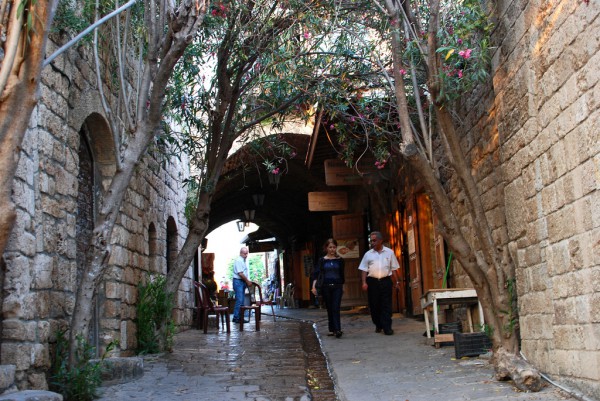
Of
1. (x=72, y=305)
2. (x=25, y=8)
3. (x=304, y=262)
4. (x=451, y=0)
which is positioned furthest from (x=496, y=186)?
(x=304, y=262)

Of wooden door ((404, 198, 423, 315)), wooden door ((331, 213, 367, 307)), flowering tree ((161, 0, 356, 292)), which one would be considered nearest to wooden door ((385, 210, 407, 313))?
wooden door ((404, 198, 423, 315))

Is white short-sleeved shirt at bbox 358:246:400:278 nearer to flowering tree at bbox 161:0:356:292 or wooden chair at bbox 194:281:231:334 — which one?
flowering tree at bbox 161:0:356:292

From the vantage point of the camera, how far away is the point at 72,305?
20.6 ft

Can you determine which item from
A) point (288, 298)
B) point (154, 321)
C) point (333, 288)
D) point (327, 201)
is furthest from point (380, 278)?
point (288, 298)

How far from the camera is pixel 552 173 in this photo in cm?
502

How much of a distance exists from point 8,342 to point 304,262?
19067mm

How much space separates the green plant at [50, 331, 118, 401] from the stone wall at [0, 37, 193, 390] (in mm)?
82

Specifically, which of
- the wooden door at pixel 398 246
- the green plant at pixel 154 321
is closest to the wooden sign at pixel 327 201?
the wooden door at pixel 398 246

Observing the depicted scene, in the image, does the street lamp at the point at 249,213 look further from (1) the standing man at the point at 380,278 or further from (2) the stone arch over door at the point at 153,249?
(1) the standing man at the point at 380,278

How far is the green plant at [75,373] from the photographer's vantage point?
211 inches

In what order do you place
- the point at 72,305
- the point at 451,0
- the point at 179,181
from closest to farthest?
the point at 72,305 → the point at 451,0 → the point at 179,181

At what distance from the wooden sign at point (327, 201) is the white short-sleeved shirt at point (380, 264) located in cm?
624

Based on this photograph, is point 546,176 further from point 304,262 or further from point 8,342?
point 304,262

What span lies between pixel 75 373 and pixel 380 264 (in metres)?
4.92
